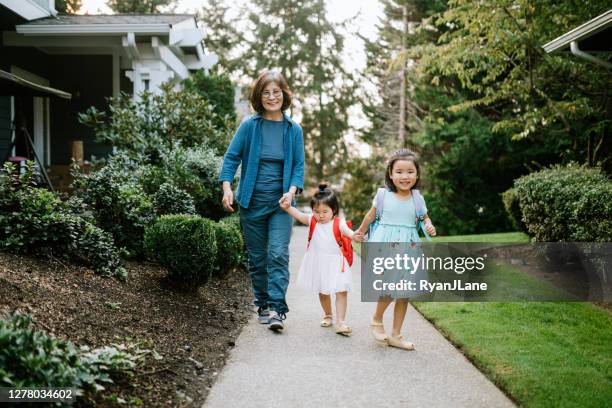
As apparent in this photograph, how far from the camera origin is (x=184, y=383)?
3416 mm

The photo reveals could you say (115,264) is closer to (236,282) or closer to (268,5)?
(236,282)

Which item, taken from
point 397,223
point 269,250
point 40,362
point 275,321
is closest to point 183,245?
point 269,250

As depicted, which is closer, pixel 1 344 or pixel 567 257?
pixel 1 344

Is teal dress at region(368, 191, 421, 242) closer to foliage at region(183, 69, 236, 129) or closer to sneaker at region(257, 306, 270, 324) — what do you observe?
sneaker at region(257, 306, 270, 324)

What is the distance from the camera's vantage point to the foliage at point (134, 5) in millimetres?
27734

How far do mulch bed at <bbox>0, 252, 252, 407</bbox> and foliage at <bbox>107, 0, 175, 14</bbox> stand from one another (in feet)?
82.3

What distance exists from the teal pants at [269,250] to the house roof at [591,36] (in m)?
4.01

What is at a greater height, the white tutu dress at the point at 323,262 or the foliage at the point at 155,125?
the foliage at the point at 155,125

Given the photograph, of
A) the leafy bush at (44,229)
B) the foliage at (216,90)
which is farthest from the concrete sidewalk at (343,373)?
the foliage at (216,90)

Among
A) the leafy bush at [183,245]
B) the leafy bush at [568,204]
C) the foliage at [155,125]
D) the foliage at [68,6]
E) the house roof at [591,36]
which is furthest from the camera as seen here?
the foliage at [68,6]

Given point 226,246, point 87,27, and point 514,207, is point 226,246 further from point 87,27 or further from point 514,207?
point 87,27

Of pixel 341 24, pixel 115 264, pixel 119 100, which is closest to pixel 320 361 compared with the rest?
pixel 115 264

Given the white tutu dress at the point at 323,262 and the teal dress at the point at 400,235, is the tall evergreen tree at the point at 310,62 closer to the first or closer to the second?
the white tutu dress at the point at 323,262

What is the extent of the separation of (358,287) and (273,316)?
2.61m
